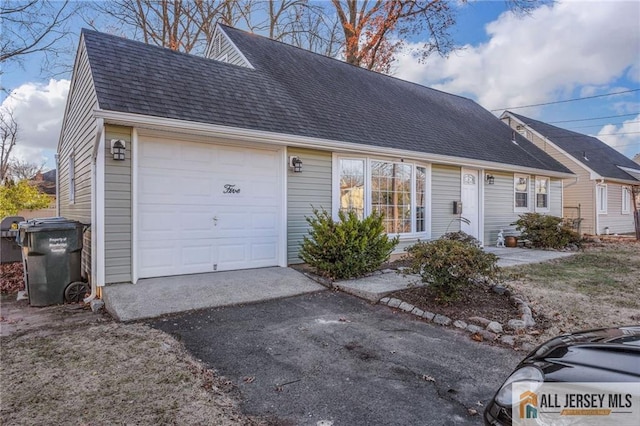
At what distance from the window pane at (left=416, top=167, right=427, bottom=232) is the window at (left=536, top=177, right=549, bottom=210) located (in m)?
6.25

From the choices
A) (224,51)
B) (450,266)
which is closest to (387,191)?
(450,266)

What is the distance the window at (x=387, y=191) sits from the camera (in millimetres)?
8094

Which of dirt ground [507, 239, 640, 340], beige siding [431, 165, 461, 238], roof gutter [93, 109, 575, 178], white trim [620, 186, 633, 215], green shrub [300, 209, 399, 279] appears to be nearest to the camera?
dirt ground [507, 239, 640, 340]

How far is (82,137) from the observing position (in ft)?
23.4

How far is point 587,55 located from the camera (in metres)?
13.7

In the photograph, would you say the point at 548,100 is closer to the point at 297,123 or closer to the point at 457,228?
the point at 457,228

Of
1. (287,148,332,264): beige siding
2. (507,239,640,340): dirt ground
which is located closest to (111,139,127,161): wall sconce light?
(287,148,332,264): beige siding

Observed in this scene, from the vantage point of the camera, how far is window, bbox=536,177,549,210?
13.2 meters

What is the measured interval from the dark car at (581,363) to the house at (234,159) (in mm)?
5341

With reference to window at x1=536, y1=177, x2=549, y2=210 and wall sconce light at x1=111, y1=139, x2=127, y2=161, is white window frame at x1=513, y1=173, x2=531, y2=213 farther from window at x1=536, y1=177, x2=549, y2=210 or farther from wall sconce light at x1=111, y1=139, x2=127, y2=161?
wall sconce light at x1=111, y1=139, x2=127, y2=161

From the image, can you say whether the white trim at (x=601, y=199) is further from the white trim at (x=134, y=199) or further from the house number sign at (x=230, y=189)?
the white trim at (x=134, y=199)

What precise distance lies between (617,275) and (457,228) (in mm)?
3869

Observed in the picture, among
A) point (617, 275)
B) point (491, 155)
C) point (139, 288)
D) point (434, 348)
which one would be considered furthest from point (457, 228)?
point (139, 288)

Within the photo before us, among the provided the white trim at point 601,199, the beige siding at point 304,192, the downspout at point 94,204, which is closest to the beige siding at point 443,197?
the beige siding at point 304,192
